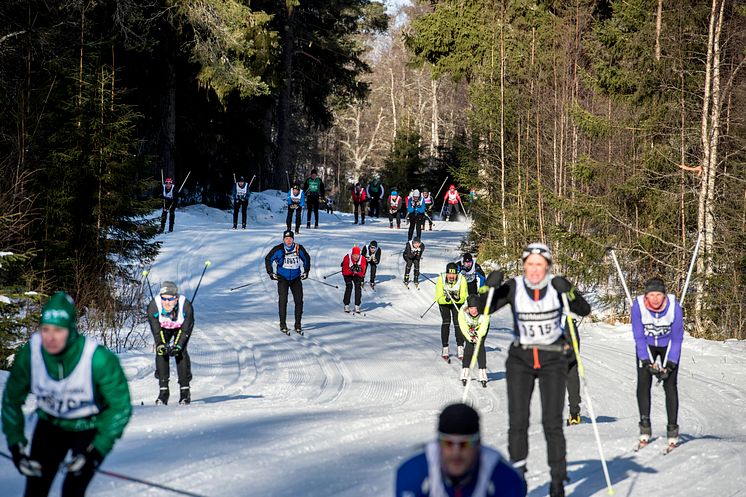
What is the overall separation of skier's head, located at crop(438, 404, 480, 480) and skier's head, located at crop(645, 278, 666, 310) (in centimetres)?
557

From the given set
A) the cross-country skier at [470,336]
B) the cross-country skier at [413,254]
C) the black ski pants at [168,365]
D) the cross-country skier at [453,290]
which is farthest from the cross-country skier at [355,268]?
the black ski pants at [168,365]

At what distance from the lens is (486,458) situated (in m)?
3.98

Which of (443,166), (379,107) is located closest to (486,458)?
(443,166)

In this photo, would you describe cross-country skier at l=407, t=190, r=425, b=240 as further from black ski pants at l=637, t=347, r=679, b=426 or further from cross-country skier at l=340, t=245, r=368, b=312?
black ski pants at l=637, t=347, r=679, b=426

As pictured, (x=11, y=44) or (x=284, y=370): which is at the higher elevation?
(x=11, y=44)

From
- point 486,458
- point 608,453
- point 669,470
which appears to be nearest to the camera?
point 486,458

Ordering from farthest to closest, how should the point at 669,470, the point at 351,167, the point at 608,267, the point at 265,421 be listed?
the point at 351,167 → the point at 608,267 → the point at 265,421 → the point at 669,470

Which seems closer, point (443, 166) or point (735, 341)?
point (735, 341)

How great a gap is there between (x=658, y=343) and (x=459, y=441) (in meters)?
5.93

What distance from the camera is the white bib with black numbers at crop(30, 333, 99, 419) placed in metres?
5.23

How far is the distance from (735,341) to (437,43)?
53.2ft

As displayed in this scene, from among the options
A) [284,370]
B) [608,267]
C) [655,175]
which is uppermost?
[655,175]

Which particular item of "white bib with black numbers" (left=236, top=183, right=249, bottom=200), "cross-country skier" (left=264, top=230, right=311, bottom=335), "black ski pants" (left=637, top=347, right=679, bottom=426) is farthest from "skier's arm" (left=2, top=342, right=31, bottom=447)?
"white bib with black numbers" (left=236, top=183, right=249, bottom=200)

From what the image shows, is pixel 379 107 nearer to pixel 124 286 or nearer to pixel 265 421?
pixel 124 286
